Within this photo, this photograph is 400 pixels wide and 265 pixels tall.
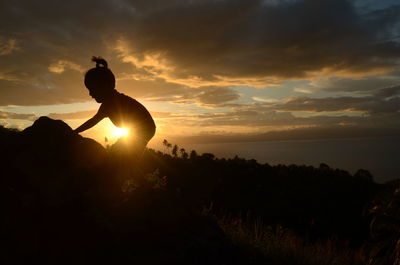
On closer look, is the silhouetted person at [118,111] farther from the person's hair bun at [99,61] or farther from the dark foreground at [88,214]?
the dark foreground at [88,214]

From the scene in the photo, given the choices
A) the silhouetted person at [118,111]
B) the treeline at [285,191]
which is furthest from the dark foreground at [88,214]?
the treeline at [285,191]

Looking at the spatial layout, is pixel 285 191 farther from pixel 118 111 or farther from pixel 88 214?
pixel 88 214

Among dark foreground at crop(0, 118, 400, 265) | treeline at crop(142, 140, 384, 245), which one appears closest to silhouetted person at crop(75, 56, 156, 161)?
dark foreground at crop(0, 118, 400, 265)

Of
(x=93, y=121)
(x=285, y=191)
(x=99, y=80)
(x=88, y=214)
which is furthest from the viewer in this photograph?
(x=285, y=191)

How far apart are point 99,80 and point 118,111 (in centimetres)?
58

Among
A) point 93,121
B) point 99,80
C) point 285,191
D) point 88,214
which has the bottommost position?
point 285,191

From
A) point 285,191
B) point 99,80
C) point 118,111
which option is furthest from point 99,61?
point 285,191

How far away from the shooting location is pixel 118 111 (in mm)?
6438

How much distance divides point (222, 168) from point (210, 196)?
4.95 meters

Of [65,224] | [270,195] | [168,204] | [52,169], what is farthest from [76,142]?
[270,195]

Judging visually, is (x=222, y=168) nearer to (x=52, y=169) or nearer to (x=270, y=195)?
(x=270, y=195)

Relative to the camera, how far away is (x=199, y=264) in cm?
532

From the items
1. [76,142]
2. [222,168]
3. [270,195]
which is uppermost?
[76,142]

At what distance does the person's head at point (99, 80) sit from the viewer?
6.17m
